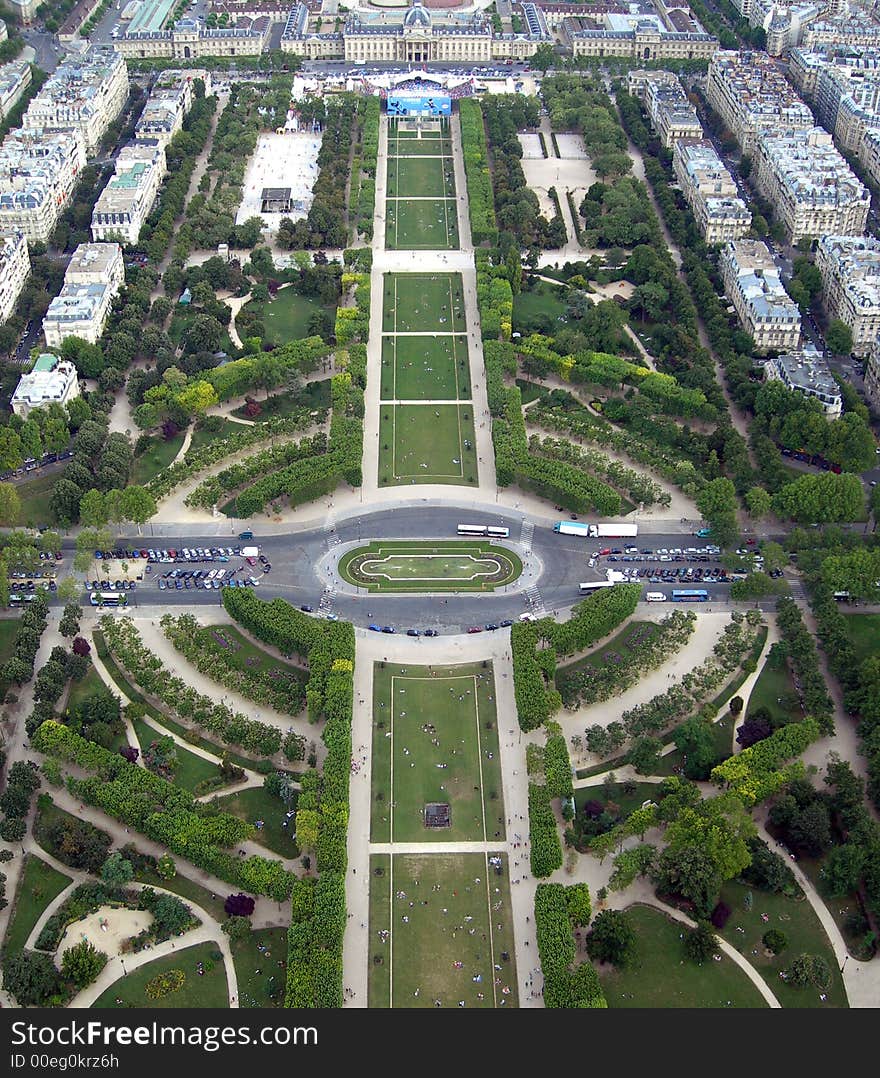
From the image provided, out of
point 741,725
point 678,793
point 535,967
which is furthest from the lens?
point 741,725

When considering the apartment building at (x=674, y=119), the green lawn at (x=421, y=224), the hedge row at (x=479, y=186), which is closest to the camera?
the hedge row at (x=479, y=186)

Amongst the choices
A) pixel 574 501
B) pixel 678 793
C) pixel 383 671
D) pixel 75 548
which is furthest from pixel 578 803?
pixel 75 548

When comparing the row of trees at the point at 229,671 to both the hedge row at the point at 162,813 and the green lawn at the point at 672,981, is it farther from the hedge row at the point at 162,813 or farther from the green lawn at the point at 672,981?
the green lawn at the point at 672,981

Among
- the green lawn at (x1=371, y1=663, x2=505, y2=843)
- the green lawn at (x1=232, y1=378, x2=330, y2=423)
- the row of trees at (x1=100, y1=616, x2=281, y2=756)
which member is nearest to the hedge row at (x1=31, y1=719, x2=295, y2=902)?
the row of trees at (x1=100, y1=616, x2=281, y2=756)

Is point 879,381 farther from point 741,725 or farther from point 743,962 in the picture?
point 743,962

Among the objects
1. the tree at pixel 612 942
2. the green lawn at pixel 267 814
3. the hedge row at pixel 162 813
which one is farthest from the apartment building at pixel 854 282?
the hedge row at pixel 162 813
